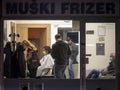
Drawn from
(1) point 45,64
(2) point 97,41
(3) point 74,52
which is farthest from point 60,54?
(2) point 97,41

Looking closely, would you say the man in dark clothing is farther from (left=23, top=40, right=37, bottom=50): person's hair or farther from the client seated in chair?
(left=23, top=40, right=37, bottom=50): person's hair

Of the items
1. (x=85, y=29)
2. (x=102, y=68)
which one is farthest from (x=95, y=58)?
(x=85, y=29)

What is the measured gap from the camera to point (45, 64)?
306 inches

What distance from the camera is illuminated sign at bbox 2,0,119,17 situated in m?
7.57

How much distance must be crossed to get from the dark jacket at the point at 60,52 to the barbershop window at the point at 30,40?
0.16 metres

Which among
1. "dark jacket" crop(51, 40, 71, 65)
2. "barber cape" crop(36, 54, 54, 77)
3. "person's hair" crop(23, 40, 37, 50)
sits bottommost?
"barber cape" crop(36, 54, 54, 77)

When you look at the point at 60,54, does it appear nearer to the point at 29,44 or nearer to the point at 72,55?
the point at 72,55

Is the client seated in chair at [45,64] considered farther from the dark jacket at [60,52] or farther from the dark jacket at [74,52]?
the dark jacket at [74,52]

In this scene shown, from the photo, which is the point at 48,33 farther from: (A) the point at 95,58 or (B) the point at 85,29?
(A) the point at 95,58

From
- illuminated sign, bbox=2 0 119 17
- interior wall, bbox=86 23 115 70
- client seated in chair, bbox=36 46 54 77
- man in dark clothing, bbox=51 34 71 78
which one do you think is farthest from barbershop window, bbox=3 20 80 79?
interior wall, bbox=86 23 115 70

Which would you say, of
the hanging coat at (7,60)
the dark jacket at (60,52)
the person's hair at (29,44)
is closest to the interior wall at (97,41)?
the dark jacket at (60,52)

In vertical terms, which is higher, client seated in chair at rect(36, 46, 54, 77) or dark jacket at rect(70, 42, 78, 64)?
dark jacket at rect(70, 42, 78, 64)

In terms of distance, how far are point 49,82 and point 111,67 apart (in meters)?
1.98

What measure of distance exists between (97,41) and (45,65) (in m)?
1.77
